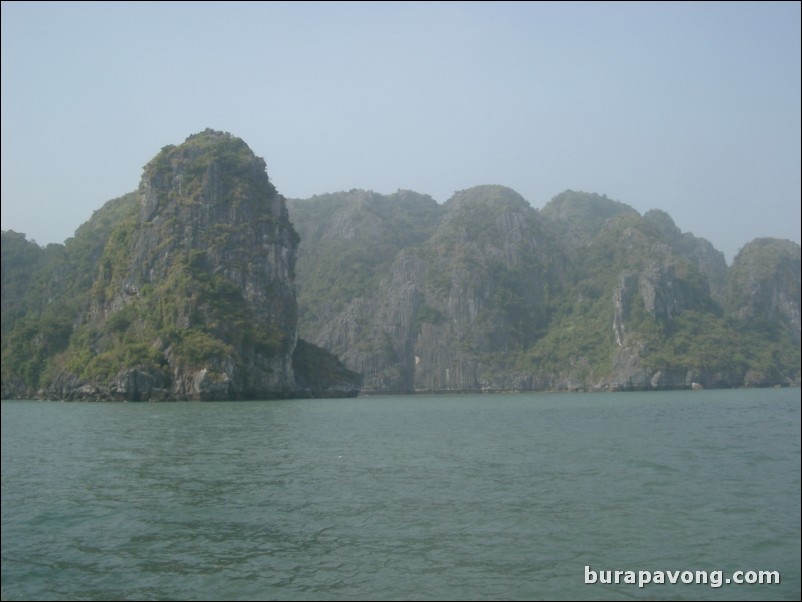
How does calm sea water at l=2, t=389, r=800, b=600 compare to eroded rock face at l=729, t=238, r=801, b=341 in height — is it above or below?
below

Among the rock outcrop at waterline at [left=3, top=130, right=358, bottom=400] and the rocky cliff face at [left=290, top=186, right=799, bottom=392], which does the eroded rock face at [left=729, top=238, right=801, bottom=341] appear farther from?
the rock outcrop at waterline at [left=3, top=130, right=358, bottom=400]

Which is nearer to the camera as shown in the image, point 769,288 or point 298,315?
point 298,315

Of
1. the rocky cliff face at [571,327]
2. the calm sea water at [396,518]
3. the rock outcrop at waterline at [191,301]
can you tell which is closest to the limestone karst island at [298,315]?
the rock outcrop at waterline at [191,301]

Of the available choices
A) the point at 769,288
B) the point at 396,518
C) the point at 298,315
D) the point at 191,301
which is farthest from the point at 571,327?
the point at 396,518

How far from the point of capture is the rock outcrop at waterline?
8856cm

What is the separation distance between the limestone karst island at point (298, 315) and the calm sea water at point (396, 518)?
12899 millimetres

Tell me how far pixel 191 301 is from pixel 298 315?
70.2 m

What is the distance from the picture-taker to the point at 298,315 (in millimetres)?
165625

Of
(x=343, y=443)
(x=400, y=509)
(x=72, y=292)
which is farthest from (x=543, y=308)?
(x=400, y=509)

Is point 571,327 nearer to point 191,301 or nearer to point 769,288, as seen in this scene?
point 769,288

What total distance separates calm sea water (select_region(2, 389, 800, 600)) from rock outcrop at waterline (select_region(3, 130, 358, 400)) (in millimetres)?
55990

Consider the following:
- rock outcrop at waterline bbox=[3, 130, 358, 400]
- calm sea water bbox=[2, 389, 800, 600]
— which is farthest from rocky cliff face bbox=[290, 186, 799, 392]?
calm sea water bbox=[2, 389, 800, 600]

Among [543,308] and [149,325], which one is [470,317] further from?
[149,325]

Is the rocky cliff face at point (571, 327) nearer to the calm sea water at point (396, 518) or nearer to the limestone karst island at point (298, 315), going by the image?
the limestone karst island at point (298, 315)
